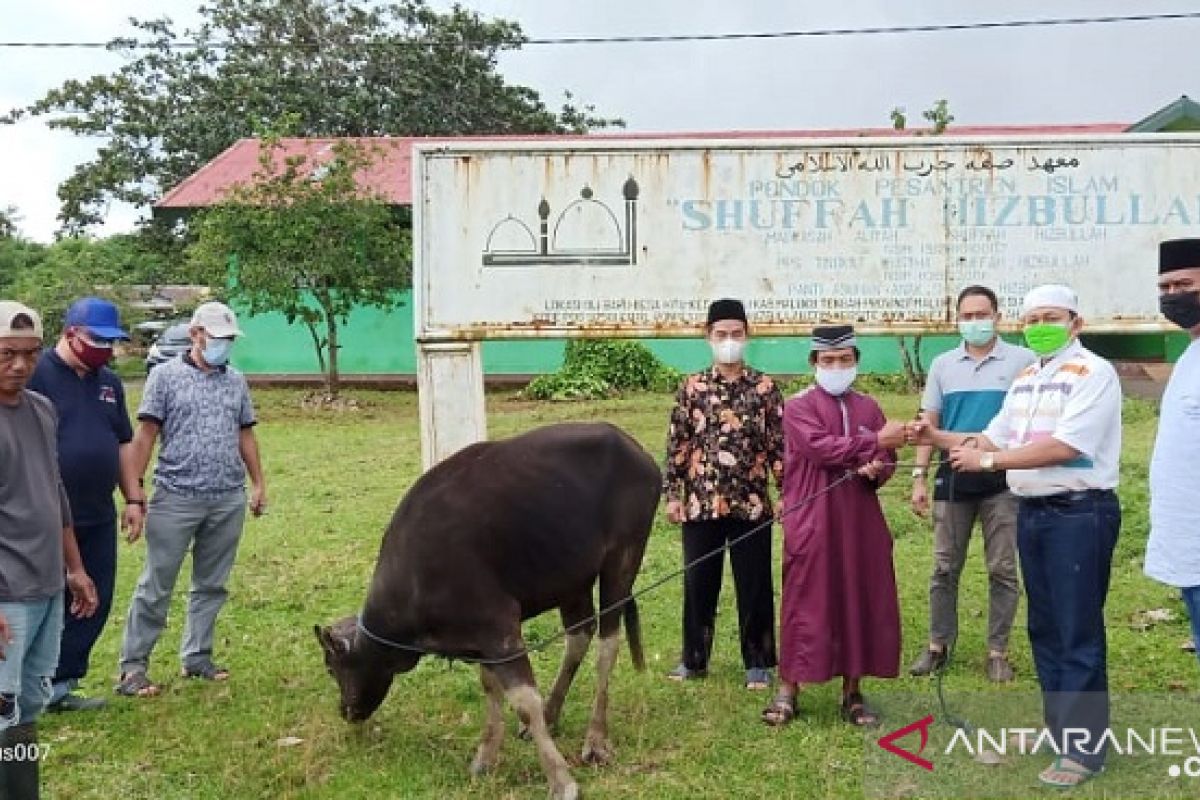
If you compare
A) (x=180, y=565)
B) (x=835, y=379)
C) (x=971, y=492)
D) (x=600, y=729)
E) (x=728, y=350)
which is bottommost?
(x=600, y=729)

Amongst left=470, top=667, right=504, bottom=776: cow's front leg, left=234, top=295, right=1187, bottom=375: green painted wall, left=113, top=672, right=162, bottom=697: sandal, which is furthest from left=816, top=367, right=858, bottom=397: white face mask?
left=234, top=295, right=1187, bottom=375: green painted wall

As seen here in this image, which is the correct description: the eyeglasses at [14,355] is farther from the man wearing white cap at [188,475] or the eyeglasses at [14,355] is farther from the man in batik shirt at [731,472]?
the man in batik shirt at [731,472]

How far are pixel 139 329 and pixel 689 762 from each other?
66.7 ft

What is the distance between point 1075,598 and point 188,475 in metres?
4.16

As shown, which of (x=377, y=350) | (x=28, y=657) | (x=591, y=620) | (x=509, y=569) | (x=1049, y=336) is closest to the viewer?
(x=28, y=657)

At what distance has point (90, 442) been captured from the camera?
5543 millimetres

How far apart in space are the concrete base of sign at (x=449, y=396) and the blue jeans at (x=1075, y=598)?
3845 millimetres

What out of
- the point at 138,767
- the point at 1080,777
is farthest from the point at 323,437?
the point at 1080,777

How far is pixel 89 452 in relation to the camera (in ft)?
18.2

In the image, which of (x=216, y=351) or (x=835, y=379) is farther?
(x=216, y=351)

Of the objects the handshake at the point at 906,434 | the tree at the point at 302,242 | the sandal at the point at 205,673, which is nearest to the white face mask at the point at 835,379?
the handshake at the point at 906,434

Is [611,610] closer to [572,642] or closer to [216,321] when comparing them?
[572,642]

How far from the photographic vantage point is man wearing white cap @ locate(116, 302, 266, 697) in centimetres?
591

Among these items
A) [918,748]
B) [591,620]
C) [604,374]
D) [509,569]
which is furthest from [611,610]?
[604,374]
